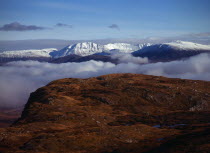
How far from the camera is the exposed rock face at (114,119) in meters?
68.8

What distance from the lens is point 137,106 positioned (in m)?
122

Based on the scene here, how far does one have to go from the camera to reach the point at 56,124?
93750 mm

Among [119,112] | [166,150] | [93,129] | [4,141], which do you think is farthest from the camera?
[119,112]

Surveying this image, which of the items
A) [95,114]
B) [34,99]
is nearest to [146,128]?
[95,114]

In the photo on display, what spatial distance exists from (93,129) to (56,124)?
16630 millimetres

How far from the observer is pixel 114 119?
10481cm

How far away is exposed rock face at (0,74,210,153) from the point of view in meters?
68.8

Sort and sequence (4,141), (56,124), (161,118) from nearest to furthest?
(4,141)
(56,124)
(161,118)

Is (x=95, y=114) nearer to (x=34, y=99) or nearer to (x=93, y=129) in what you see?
(x=93, y=129)

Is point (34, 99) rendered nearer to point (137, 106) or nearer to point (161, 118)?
point (137, 106)

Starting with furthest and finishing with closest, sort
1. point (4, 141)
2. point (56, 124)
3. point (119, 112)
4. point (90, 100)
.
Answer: point (90, 100), point (119, 112), point (56, 124), point (4, 141)

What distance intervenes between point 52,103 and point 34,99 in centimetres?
1997

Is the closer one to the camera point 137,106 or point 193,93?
point 137,106

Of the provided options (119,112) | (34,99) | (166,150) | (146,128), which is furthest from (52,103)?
(166,150)
